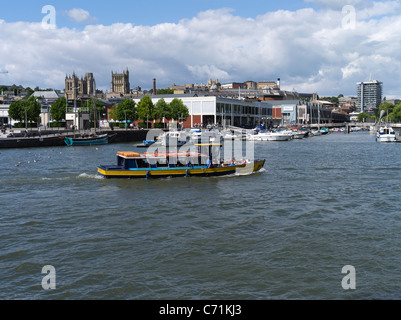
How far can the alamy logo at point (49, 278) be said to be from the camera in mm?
13180

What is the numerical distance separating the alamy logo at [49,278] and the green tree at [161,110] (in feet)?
340

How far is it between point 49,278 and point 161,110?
107 meters

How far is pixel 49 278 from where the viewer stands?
13695mm

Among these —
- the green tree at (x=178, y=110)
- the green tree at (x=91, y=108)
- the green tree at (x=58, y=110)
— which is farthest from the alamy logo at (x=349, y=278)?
the green tree at (x=178, y=110)

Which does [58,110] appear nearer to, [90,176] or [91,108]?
[91,108]

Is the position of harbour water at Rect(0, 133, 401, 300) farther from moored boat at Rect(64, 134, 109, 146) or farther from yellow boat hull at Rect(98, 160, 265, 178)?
moored boat at Rect(64, 134, 109, 146)

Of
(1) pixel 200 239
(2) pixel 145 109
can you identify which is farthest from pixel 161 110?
(1) pixel 200 239

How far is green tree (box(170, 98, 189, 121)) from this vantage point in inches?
4870

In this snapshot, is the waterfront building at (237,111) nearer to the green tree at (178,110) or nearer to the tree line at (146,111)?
the green tree at (178,110)

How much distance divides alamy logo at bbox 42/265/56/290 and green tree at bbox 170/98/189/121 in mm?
109567

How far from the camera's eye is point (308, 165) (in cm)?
4459

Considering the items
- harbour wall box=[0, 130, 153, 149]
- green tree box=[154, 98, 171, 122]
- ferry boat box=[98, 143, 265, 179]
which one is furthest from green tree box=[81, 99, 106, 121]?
ferry boat box=[98, 143, 265, 179]
